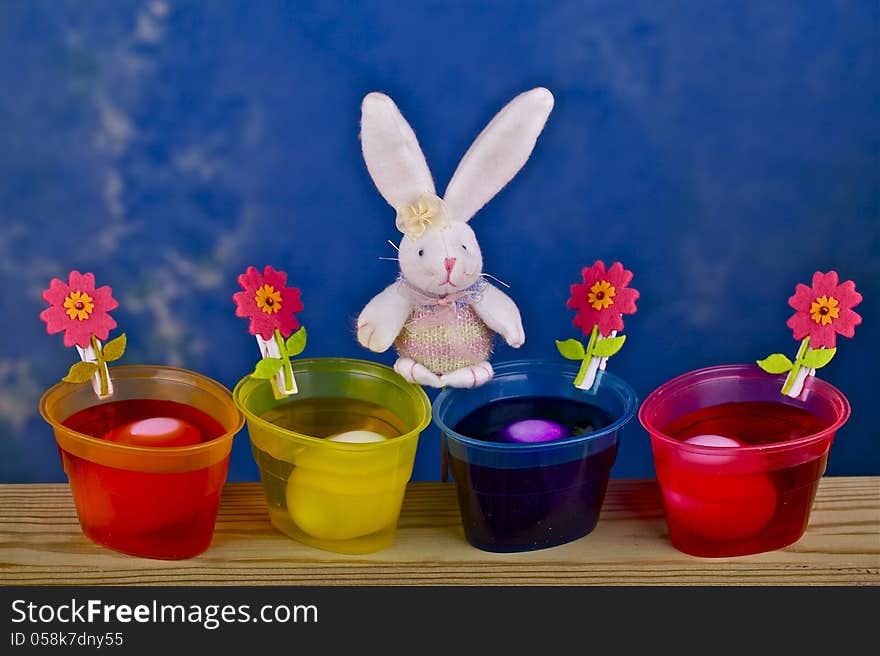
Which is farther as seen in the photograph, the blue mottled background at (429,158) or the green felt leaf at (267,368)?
the blue mottled background at (429,158)

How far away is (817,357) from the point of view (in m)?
0.99

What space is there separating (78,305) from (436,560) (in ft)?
1.26

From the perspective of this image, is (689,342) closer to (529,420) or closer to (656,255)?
(656,255)

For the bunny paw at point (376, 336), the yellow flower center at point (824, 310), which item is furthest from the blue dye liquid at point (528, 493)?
the yellow flower center at point (824, 310)

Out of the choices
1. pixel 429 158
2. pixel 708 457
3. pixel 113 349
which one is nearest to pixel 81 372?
pixel 113 349

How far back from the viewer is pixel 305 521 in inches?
38.5

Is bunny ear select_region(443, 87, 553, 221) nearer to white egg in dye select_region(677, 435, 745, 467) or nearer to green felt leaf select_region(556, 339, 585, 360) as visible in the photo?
green felt leaf select_region(556, 339, 585, 360)

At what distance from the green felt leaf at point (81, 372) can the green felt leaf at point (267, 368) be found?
0.48ft

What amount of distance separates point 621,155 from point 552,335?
210mm

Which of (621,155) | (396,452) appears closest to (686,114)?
(621,155)

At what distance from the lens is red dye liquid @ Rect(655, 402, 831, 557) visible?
94 centimetres

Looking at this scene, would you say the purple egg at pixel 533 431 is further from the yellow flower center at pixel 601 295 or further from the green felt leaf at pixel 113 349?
the green felt leaf at pixel 113 349

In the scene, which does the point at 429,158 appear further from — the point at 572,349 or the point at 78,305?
the point at 78,305

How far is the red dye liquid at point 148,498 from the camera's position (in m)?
0.95
